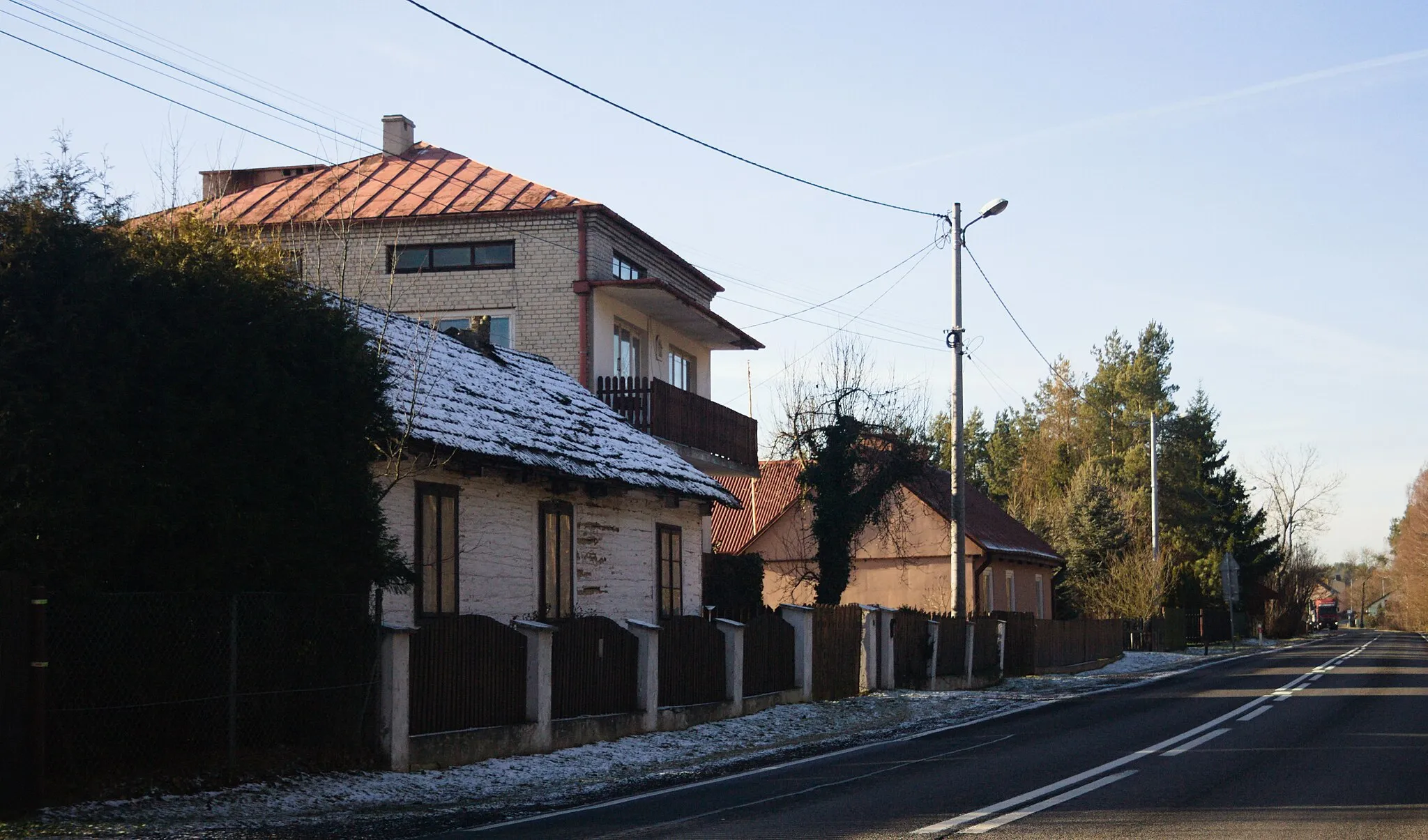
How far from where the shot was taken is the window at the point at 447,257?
2989cm

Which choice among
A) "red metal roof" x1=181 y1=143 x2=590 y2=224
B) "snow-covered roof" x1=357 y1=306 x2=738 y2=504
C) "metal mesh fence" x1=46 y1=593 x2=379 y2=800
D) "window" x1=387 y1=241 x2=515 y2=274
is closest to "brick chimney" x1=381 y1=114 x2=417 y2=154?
"red metal roof" x1=181 y1=143 x2=590 y2=224

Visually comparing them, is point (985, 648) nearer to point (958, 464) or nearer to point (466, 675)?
point (958, 464)

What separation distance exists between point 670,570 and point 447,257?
958cm

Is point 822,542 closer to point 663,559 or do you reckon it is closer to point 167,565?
point 663,559

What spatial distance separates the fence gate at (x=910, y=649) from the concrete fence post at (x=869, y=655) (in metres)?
0.81

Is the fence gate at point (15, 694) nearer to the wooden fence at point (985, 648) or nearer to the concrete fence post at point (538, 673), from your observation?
the concrete fence post at point (538, 673)

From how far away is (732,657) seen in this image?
2069 centimetres

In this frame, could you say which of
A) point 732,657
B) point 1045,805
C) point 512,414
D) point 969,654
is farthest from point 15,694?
point 969,654

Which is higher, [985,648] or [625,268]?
[625,268]

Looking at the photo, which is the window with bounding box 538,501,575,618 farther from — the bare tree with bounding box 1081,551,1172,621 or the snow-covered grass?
the bare tree with bounding box 1081,551,1172,621

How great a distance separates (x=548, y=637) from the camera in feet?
52.2

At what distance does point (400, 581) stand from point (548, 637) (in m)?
2.26

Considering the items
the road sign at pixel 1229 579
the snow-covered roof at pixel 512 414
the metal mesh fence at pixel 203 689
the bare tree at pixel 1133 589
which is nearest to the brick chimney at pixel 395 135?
the snow-covered roof at pixel 512 414

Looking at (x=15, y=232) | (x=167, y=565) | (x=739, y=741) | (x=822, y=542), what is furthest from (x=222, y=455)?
(x=822, y=542)
